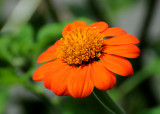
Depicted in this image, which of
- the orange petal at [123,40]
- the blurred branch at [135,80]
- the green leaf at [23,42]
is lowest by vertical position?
the blurred branch at [135,80]

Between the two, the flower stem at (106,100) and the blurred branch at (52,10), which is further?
the blurred branch at (52,10)

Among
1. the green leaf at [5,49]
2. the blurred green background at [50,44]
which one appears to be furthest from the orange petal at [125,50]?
the green leaf at [5,49]

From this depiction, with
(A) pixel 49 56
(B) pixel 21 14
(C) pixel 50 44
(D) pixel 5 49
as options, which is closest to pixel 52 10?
(B) pixel 21 14

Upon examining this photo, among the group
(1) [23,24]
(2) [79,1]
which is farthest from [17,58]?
(2) [79,1]

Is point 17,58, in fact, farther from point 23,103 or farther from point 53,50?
point 23,103

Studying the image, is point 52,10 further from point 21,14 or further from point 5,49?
point 5,49

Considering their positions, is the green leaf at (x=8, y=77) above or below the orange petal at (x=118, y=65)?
below

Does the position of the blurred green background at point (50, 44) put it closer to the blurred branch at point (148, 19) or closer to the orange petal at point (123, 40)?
the blurred branch at point (148, 19)
